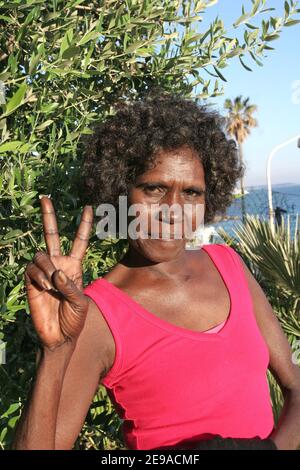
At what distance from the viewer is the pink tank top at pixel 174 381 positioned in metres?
1.82

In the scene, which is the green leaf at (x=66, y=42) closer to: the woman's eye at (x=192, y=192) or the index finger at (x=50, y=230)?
the woman's eye at (x=192, y=192)

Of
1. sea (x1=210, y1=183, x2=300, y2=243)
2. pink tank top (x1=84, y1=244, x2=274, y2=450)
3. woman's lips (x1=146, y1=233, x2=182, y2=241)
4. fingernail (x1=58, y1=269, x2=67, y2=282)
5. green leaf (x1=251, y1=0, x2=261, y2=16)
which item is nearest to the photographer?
fingernail (x1=58, y1=269, x2=67, y2=282)

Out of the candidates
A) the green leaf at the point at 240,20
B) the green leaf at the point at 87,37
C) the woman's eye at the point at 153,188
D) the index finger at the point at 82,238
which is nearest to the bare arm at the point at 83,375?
the index finger at the point at 82,238

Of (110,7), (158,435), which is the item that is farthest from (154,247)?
(110,7)

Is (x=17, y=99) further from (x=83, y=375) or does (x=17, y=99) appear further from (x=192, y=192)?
(x=83, y=375)

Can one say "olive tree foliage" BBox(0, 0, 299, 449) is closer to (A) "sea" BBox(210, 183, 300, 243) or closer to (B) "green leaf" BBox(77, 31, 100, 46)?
(B) "green leaf" BBox(77, 31, 100, 46)

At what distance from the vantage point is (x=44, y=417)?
1536 mm

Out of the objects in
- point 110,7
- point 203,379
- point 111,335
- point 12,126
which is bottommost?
point 203,379

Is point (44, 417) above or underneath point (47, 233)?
underneath

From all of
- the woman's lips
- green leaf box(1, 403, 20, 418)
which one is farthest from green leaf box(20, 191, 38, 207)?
A: green leaf box(1, 403, 20, 418)

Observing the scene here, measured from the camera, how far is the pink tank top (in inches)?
71.5

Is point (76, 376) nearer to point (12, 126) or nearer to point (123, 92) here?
point (12, 126)

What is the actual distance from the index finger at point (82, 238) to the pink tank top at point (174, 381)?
0.27 m
